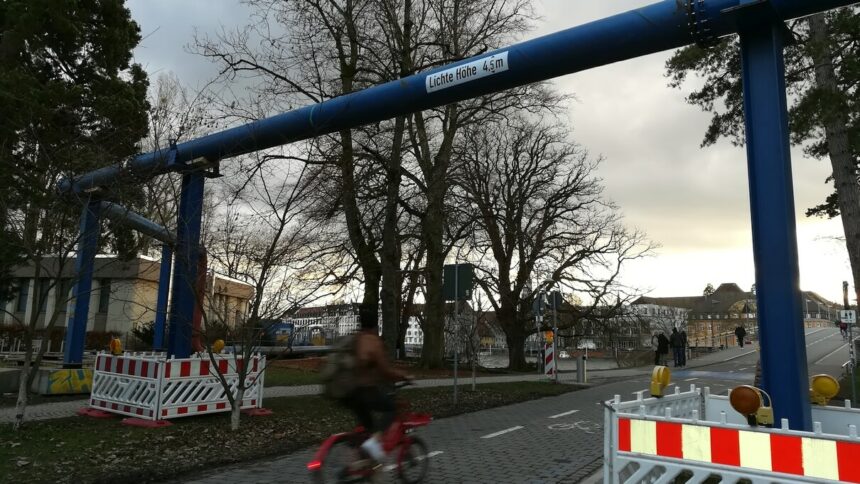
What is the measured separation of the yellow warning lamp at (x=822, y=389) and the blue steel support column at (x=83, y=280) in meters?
9.54

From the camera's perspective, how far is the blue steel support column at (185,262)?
31.6ft

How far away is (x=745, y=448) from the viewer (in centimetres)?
378

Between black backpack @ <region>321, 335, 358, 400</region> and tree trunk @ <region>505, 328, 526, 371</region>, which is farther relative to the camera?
tree trunk @ <region>505, 328, 526, 371</region>

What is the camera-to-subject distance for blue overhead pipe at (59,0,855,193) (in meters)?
6.29

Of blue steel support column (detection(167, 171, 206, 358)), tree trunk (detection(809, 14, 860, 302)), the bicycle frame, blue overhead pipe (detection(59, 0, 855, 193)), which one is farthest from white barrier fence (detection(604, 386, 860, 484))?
tree trunk (detection(809, 14, 860, 302))

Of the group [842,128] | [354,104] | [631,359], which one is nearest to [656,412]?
[354,104]

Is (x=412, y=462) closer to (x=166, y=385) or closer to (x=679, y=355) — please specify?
(x=166, y=385)

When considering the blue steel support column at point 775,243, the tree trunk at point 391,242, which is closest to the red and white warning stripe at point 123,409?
the tree trunk at point 391,242

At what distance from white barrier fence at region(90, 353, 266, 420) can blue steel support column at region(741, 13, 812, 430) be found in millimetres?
7465

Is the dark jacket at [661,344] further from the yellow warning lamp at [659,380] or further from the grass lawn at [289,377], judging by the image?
the yellow warning lamp at [659,380]

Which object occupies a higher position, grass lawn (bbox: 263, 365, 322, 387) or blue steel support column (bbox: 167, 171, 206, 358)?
blue steel support column (bbox: 167, 171, 206, 358)

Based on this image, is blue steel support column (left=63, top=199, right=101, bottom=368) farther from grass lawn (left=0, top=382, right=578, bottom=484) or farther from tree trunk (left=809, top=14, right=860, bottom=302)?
tree trunk (left=809, top=14, right=860, bottom=302)

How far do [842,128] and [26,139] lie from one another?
18833mm

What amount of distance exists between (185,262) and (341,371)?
5165 millimetres
